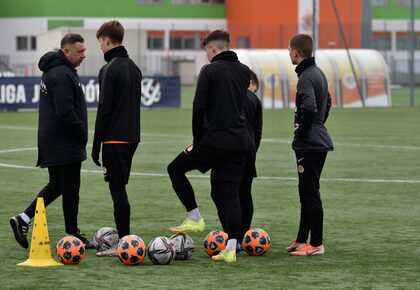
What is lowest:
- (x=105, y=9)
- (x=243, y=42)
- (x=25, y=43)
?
(x=243, y=42)

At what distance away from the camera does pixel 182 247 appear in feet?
36.1

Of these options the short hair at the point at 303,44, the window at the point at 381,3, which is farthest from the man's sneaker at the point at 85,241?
the window at the point at 381,3

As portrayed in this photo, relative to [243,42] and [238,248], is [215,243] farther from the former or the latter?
[243,42]

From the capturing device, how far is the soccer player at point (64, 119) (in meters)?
11.3

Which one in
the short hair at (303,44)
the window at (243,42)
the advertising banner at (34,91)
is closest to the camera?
the short hair at (303,44)

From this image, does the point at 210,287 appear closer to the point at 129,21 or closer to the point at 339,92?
the point at 339,92

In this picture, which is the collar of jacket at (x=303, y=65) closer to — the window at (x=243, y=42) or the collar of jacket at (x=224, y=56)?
the collar of jacket at (x=224, y=56)

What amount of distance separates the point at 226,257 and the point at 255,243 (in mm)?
438

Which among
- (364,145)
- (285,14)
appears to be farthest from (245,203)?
(285,14)

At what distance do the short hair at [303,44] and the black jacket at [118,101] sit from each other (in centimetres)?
147

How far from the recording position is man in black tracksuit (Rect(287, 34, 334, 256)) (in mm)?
11047

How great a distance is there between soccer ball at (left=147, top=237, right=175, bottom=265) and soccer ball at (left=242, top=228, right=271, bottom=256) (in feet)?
2.58

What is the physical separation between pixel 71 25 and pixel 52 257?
68.7 metres

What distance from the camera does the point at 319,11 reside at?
8125 centimetres
